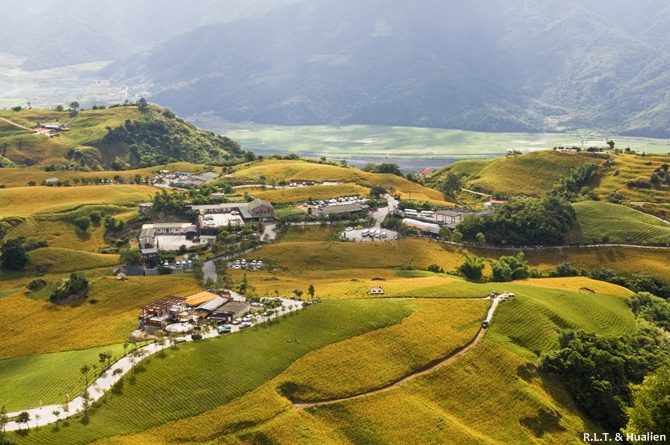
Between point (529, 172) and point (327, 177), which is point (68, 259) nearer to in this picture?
point (327, 177)

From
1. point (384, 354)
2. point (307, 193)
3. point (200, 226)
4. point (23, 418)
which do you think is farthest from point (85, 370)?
point (307, 193)

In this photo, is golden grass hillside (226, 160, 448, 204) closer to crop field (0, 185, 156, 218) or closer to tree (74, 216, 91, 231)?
crop field (0, 185, 156, 218)

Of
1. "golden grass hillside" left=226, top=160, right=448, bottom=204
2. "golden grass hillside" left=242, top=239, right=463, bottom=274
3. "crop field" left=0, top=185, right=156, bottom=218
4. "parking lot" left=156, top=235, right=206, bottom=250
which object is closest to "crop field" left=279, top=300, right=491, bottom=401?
"golden grass hillside" left=242, top=239, right=463, bottom=274

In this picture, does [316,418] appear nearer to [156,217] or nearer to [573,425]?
[573,425]

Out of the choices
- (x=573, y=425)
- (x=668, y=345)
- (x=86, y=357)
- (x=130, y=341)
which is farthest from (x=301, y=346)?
(x=668, y=345)

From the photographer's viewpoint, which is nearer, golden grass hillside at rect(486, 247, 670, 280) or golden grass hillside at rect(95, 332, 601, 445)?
golden grass hillside at rect(95, 332, 601, 445)

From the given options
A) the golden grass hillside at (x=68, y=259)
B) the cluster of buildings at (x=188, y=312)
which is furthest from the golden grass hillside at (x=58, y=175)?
the cluster of buildings at (x=188, y=312)
